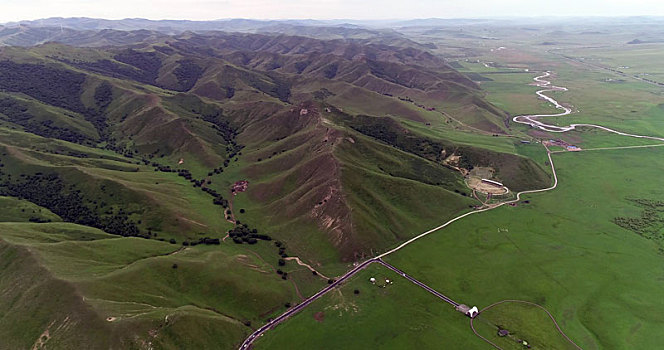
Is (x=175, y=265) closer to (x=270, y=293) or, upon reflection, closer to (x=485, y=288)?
(x=270, y=293)

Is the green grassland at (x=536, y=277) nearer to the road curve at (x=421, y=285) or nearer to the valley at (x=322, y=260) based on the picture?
the valley at (x=322, y=260)

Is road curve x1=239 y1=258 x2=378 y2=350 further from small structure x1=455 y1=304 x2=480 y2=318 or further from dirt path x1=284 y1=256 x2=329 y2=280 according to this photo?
small structure x1=455 y1=304 x2=480 y2=318

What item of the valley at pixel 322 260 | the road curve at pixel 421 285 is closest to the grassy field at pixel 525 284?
the valley at pixel 322 260

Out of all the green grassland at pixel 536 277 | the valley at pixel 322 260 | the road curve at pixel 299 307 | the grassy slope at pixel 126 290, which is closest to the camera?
the grassy slope at pixel 126 290

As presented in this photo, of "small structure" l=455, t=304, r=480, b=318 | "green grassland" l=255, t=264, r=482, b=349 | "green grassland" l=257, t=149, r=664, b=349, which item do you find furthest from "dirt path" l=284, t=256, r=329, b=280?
"small structure" l=455, t=304, r=480, b=318

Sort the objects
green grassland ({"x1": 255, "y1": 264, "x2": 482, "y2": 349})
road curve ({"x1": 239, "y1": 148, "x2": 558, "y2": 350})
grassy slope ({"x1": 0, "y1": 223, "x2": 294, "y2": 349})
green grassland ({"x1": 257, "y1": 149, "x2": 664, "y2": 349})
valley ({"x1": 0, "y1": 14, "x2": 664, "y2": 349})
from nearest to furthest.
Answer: grassy slope ({"x1": 0, "y1": 223, "x2": 294, "y2": 349}) → valley ({"x1": 0, "y1": 14, "x2": 664, "y2": 349}) → green grassland ({"x1": 255, "y1": 264, "x2": 482, "y2": 349}) → road curve ({"x1": 239, "y1": 148, "x2": 558, "y2": 350}) → green grassland ({"x1": 257, "y1": 149, "x2": 664, "y2": 349})

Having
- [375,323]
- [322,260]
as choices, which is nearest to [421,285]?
[375,323]

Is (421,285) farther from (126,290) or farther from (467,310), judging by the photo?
(126,290)

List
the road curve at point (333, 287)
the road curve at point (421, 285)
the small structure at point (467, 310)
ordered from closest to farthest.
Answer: the road curve at point (333, 287) < the small structure at point (467, 310) < the road curve at point (421, 285)
